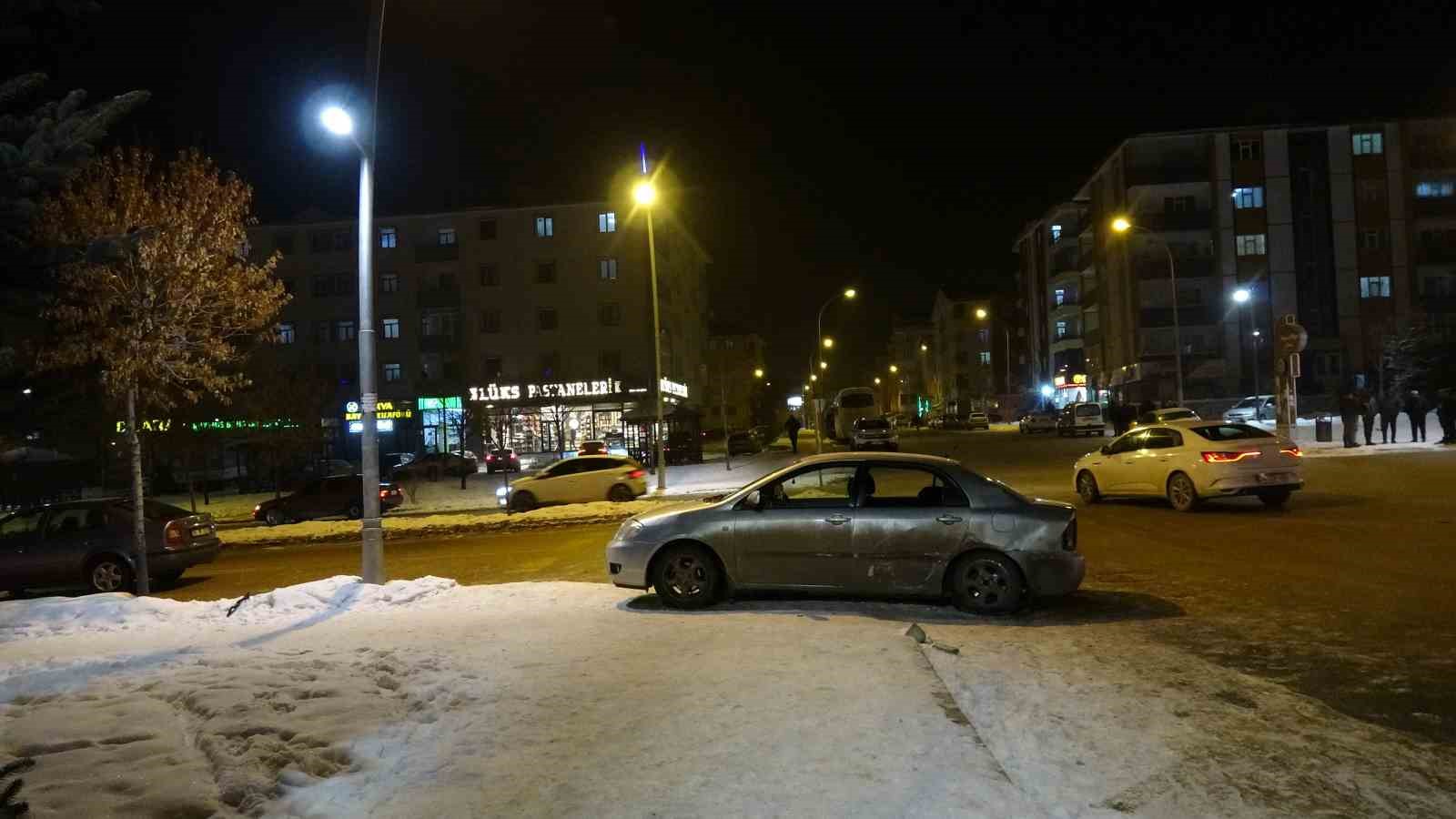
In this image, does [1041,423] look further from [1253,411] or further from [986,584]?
[986,584]

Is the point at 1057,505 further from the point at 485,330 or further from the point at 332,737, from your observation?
the point at 485,330

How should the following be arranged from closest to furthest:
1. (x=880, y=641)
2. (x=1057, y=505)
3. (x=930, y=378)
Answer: (x=880, y=641)
(x=1057, y=505)
(x=930, y=378)

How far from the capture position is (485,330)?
59156 millimetres

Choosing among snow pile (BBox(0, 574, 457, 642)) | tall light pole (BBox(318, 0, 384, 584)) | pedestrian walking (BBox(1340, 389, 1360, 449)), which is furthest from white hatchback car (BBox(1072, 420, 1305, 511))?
pedestrian walking (BBox(1340, 389, 1360, 449))

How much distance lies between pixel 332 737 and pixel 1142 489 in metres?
15.4

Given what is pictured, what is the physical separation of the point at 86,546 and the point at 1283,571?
15.9m

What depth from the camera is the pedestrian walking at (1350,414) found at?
28.4m

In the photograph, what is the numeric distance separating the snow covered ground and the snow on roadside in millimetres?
12606

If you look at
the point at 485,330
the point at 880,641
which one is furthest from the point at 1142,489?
the point at 485,330

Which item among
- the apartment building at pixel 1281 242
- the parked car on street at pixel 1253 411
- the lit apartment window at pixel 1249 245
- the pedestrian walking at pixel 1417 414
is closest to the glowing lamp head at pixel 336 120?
the pedestrian walking at pixel 1417 414

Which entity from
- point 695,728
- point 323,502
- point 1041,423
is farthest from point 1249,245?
point 695,728

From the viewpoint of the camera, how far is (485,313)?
5909 centimetres

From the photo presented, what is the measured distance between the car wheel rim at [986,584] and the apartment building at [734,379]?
65197 millimetres

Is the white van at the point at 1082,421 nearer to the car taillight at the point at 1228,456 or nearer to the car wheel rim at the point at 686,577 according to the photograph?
the car taillight at the point at 1228,456
